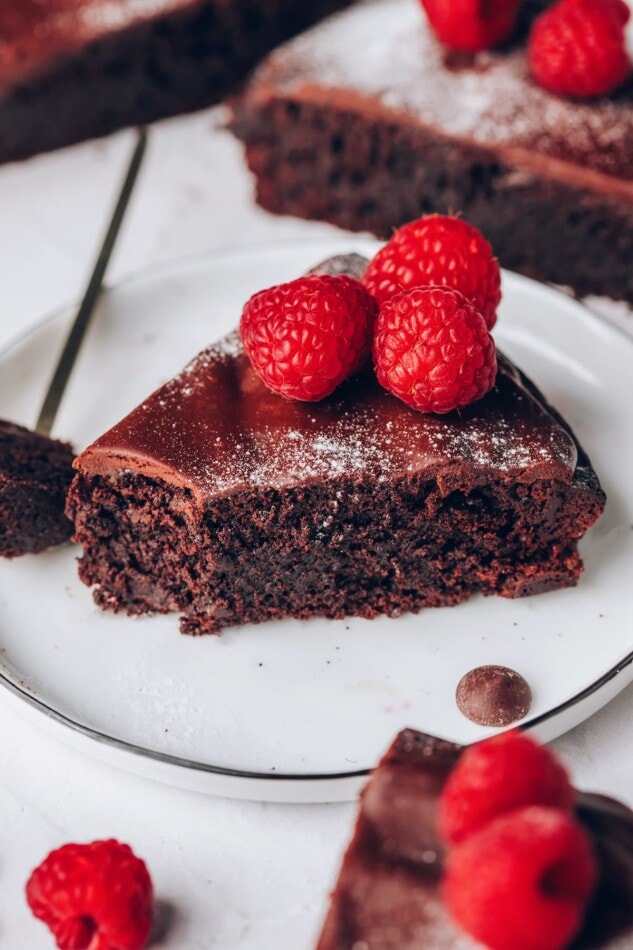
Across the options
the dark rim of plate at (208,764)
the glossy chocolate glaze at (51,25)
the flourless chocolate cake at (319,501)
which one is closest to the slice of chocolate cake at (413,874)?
the dark rim of plate at (208,764)

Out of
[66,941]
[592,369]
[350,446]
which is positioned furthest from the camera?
[592,369]

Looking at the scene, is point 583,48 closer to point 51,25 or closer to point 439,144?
point 439,144

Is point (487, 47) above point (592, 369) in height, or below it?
above

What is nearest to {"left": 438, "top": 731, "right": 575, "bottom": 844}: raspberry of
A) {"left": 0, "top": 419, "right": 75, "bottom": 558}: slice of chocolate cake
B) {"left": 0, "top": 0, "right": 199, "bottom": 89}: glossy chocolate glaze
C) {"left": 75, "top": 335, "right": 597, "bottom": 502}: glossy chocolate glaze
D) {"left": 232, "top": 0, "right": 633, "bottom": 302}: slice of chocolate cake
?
{"left": 75, "top": 335, "right": 597, "bottom": 502}: glossy chocolate glaze

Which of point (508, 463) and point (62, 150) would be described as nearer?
point (508, 463)

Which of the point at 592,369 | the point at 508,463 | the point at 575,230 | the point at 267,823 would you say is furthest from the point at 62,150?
the point at 267,823

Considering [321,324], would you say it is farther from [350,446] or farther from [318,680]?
[318,680]

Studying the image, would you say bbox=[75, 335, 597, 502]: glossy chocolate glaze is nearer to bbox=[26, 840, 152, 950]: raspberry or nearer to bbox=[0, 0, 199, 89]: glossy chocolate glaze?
bbox=[26, 840, 152, 950]: raspberry
